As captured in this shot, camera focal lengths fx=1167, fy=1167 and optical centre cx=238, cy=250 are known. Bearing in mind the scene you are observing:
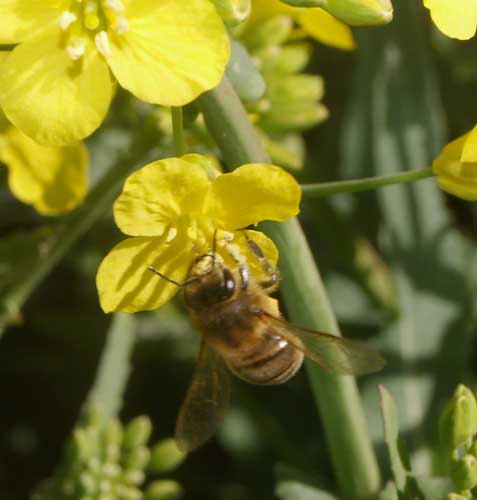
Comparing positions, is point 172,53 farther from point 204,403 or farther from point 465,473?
point 465,473

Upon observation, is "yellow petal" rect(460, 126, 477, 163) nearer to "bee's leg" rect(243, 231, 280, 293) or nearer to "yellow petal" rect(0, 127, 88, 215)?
"bee's leg" rect(243, 231, 280, 293)

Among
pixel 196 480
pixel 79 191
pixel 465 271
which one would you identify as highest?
pixel 79 191

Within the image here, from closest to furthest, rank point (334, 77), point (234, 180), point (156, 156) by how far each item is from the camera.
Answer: point (234, 180), point (156, 156), point (334, 77)

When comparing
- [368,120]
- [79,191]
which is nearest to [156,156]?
[79,191]

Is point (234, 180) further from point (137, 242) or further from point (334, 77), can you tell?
point (334, 77)

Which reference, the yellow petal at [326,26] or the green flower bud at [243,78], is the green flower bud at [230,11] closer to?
the green flower bud at [243,78]

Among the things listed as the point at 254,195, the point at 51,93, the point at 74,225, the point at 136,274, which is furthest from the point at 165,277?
the point at 74,225
